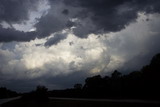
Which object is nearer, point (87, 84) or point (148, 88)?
point (148, 88)

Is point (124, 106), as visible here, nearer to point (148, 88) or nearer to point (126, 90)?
point (148, 88)

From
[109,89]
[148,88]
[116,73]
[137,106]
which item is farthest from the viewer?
[116,73]

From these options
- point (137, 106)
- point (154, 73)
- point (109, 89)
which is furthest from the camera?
point (109, 89)

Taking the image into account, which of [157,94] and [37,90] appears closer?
[157,94]

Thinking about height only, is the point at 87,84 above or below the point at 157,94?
above

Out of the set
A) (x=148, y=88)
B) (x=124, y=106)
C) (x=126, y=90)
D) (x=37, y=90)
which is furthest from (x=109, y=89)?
(x=124, y=106)

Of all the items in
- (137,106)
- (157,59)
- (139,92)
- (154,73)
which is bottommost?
(137,106)

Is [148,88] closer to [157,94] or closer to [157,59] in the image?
[157,94]

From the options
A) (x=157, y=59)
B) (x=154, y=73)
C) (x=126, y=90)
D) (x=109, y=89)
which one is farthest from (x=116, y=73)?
(x=154, y=73)

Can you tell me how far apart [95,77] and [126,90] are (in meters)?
56.5

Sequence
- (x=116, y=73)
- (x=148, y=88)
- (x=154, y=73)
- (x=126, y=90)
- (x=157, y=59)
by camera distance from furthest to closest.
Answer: (x=116, y=73), (x=157, y=59), (x=126, y=90), (x=154, y=73), (x=148, y=88)

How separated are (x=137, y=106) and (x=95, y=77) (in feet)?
325

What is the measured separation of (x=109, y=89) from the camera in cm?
10138

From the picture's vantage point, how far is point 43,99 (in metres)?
86.8
